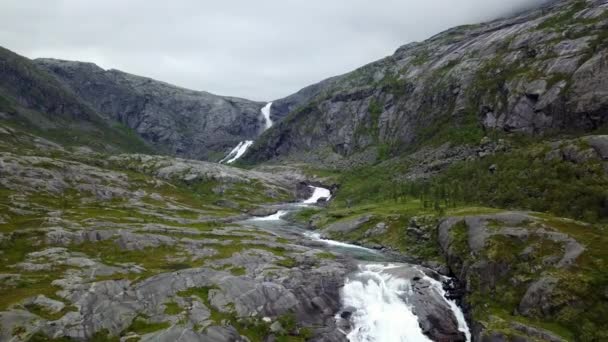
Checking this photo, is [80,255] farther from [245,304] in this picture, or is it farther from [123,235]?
[245,304]

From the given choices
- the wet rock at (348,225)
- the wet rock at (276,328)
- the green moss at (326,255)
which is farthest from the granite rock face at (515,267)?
the wet rock at (348,225)

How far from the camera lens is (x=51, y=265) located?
226 ft

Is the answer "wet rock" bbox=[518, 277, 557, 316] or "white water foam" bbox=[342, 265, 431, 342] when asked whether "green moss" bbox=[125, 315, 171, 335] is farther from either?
"wet rock" bbox=[518, 277, 557, 316]

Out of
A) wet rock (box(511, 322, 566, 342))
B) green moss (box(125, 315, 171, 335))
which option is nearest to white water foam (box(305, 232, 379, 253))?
wet rock (box(511, 322, 566, 342))

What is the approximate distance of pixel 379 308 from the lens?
202 ft

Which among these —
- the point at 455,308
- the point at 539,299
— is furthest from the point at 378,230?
the point at 539,299

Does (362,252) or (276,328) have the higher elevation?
(276,328)

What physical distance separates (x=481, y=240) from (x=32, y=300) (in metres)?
66.5

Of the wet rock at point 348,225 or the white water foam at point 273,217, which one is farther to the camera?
the white water foam at point 273,217

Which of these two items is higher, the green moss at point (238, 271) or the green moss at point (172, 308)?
the green moss at point (172, 308)

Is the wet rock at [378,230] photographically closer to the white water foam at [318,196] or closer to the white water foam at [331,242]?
the white water foam at [331,242]

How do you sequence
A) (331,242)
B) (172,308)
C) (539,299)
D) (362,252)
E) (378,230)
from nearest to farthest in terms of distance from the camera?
1. (539,299)
2. (172,308)
3. (362,252)
4. (378,230)
5. (331,242)

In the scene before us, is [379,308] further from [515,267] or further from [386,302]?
[515,267]

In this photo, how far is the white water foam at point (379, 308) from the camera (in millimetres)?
56469
